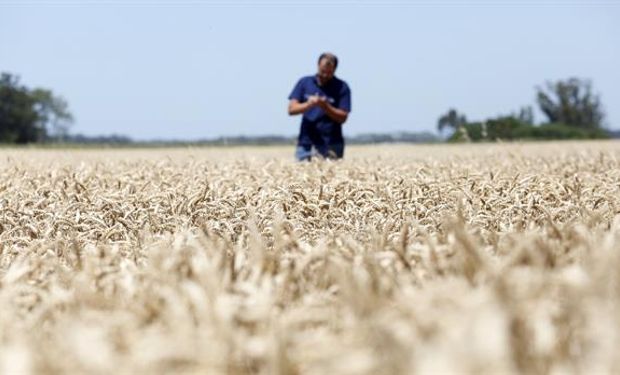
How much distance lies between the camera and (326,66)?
12.2m

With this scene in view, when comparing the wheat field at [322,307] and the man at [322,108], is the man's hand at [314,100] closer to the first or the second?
the man at [322,108]

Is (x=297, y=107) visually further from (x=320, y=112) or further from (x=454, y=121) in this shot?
(x=454, y=121)

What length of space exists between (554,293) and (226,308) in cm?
82

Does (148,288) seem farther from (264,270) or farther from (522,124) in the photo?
(522,124)

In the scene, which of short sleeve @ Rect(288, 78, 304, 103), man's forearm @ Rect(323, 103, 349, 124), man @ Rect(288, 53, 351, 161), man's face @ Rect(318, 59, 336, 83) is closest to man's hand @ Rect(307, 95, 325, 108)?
man @ Rect(288, 53, 351, 161)

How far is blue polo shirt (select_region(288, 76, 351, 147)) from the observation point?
40.8 feet

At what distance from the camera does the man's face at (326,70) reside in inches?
479

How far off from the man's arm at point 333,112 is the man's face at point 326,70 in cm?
34

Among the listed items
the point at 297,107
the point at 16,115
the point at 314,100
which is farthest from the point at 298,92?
the point at 16,115

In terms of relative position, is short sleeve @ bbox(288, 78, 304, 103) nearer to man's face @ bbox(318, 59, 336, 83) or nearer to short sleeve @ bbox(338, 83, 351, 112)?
man's face @ bbox(318, 59, 336, 83)

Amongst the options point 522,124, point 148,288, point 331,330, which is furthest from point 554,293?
point 522,124

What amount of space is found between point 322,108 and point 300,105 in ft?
1.12

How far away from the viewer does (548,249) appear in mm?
2801

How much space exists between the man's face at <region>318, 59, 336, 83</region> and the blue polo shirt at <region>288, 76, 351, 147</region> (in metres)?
0.15
